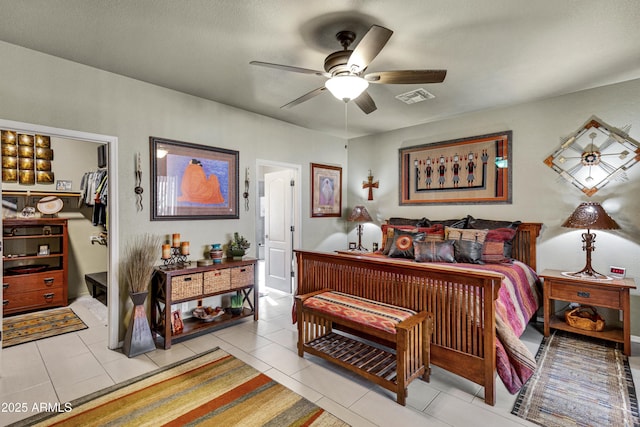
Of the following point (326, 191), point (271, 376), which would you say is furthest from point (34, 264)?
→ point (326, 191)

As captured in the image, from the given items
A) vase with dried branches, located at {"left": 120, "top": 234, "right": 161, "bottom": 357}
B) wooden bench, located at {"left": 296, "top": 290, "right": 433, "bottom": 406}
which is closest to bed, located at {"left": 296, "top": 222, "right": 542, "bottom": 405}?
wooden bench, located at {"left": 296, "top": 290, "right": 433, "bottom": 406}

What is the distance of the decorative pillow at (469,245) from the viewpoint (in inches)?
137

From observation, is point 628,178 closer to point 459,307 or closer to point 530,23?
point 530,23

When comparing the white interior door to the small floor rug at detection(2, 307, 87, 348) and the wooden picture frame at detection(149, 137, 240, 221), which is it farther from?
the small floor rug at detection(2, 307, 87, 348)

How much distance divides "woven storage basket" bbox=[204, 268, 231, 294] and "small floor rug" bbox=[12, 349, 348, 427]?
0.91 meters

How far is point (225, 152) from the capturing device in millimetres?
3875

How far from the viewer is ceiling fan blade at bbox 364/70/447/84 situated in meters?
2.15

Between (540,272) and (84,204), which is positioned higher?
(84,204)

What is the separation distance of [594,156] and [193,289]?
4.51 meters

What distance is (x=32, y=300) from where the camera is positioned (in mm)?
4059

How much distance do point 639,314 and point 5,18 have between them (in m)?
6.03

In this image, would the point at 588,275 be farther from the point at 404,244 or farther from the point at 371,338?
the point at 371,338

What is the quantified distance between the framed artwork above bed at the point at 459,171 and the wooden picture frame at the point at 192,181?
8.69 feet

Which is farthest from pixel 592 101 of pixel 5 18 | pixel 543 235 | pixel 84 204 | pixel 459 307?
pixel 84 204
